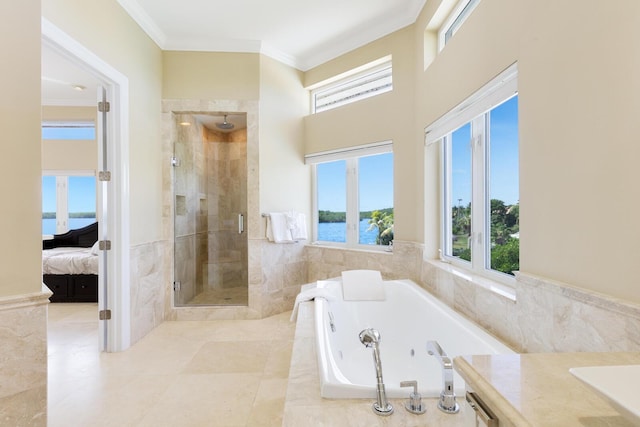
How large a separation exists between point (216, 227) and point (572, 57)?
11.6ft

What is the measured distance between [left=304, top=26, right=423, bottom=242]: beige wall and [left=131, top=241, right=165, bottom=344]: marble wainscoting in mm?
2158

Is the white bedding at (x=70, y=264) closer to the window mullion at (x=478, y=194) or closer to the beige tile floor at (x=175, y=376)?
the beige tile floor at (x=175, y=376)

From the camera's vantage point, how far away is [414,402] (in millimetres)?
1186

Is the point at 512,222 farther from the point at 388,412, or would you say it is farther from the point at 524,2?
the point at 388,412

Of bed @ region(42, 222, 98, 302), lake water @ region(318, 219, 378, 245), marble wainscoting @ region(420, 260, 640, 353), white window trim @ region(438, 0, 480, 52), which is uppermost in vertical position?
white window trim @ region(438, 0, 480, 52)

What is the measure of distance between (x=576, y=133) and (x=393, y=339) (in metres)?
1.84

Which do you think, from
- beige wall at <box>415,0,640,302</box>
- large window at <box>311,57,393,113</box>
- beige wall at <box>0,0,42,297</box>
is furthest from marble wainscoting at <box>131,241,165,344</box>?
beige wall at <box>415,0,640,302</box>

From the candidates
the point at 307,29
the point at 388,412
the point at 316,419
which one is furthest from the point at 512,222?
the point at 307,29

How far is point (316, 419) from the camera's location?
1.12 metres

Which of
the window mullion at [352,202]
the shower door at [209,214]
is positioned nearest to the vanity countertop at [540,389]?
the window mullion at [352,202]

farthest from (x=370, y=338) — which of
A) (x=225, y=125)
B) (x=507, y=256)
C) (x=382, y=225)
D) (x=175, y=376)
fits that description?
(x=225, y=125)

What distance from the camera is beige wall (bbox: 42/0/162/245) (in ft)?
7.36

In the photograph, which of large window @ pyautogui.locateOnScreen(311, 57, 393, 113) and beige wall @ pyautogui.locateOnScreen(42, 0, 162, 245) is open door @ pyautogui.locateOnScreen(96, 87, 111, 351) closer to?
beige wall @ pyautogui.locateOnScreen(42, 0, 162, 245)

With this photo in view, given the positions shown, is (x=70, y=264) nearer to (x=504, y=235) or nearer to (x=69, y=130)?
(x=69, y=130)
